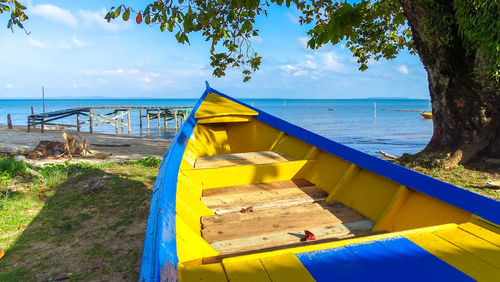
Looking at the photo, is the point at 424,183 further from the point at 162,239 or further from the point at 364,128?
the point at 364,128

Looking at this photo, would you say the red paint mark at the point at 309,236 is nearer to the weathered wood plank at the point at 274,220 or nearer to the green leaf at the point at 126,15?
the weathered wood plank at the point at 274,220

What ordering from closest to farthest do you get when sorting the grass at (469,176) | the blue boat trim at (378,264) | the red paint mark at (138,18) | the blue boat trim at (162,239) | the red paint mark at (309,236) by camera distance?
1. the blue boat trim at (162,239)
2. the blue boat trim at (378,264)
3. the red paint mark at (309,236)
4. the red paint mark at (138,18)
5. the grass at (469,176)

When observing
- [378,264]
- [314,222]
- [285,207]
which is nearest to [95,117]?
[285,207]

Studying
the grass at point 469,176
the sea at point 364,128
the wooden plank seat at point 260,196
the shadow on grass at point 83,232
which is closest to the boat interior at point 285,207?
the wooden plank seat at point 260,196

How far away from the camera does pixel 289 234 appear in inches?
88.7

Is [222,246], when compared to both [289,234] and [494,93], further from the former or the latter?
[494,93]

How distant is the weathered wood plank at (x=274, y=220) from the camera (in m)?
2.28

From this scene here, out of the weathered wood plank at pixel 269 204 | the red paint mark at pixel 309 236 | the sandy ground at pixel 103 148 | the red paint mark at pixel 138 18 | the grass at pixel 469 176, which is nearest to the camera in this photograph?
the red paint mark at pixel 309 236

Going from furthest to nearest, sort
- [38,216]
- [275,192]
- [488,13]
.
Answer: [488,13], [38,216], [275,192]

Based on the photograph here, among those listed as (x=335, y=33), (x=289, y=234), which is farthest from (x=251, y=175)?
(x=335, y=33)

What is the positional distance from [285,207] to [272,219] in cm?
31

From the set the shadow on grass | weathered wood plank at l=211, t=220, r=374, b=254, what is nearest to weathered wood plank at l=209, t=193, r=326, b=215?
weathered wood plank at l=211, t=220, r=374, b=254

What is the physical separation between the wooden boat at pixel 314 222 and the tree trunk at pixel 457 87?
4383 mm

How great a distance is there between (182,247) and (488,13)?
21.6 feet
